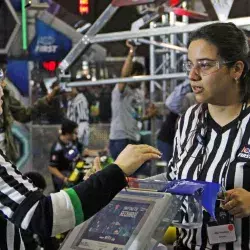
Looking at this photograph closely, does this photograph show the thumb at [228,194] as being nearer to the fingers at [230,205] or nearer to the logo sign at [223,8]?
the fingers at [230,205]

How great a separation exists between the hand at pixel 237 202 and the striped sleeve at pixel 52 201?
0.39 metres

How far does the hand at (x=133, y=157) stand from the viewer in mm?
1621

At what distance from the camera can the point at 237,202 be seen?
1775 millimetres

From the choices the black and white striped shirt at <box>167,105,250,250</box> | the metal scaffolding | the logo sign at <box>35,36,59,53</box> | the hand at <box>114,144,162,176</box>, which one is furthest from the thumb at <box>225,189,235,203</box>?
the logo sign at <box>35,36,59,53</box>

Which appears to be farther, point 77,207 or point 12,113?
point 12,113

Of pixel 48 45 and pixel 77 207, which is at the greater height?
pixel 48 45

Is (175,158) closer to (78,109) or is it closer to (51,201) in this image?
(51,201)

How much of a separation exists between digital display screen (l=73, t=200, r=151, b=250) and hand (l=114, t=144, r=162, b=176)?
0.12 metres

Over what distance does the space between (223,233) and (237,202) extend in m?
0.17

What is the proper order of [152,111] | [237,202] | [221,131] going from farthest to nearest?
[152,111] → [221,131] → [237,202]

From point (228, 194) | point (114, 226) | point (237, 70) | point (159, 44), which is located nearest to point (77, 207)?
point (114, 226)

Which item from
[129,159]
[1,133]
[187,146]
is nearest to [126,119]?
[1,133]

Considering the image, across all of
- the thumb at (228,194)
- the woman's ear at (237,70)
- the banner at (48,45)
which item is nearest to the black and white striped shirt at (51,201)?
the thumb at (228,194)

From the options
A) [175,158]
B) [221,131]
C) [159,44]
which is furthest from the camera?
[159,44]
